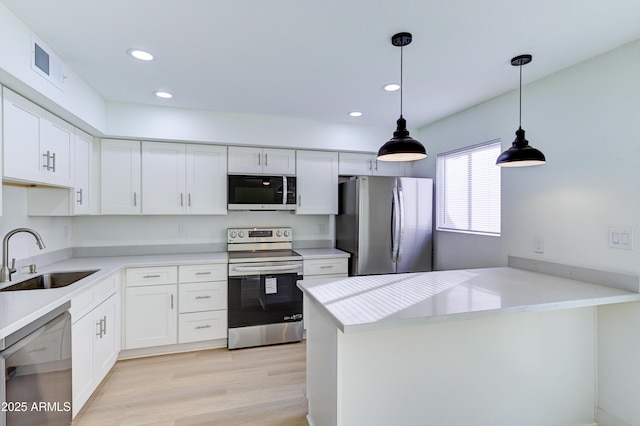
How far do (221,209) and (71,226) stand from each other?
152 cm

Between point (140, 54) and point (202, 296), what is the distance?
219cm

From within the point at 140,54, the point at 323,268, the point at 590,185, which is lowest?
the point at 323,268

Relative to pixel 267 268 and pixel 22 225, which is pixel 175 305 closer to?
pixel 267 268

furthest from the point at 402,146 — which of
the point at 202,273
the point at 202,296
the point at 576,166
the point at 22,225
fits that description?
the point at 22,225

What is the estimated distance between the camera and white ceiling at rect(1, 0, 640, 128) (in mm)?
1636

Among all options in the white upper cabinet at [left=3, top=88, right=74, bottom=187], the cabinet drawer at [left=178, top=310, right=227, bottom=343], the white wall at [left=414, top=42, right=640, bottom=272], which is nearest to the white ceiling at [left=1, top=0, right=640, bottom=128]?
the white wall at [left=414, top=42, right=640, bottom=272]

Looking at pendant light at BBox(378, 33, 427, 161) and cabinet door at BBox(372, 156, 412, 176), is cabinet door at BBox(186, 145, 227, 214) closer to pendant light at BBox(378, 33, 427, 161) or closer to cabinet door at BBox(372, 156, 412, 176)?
cabinet door at BBox(372, 156, 412, 176)

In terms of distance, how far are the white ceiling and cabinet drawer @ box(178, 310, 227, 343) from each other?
84.3 inches

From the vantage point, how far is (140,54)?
83.4 inches

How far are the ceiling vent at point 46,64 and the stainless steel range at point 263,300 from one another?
199cm

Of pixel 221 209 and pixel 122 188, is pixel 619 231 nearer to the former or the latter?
pixel 221 209

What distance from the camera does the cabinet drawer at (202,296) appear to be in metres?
3.11

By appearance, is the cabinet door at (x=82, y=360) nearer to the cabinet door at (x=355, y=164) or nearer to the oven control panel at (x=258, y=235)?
the oven control panel at (x=258, y=235)

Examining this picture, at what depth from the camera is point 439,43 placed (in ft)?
6.40
